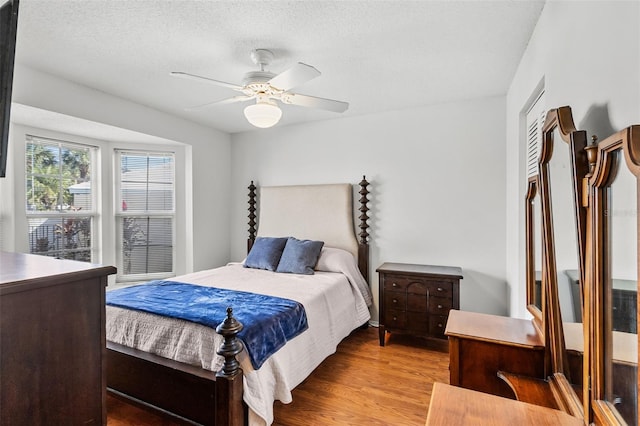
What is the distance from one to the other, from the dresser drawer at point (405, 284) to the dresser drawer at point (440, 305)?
12 cm

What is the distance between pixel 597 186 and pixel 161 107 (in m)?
3.84

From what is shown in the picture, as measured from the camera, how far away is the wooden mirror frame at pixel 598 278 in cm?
79

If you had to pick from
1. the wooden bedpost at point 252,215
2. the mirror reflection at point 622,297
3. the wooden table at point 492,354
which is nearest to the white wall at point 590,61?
the mirror reflection at point 622,297

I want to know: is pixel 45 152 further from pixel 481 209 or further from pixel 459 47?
pixel 481 209

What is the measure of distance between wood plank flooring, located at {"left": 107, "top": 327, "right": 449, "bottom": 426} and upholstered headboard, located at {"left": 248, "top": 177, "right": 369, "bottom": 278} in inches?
40.1

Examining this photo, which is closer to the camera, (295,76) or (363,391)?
(295,76)

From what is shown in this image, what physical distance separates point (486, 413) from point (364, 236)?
2763mm

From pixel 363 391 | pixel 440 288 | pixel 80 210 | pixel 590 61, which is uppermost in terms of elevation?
pixel 590 61

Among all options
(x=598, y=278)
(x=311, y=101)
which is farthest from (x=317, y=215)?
(x=598, y=278)

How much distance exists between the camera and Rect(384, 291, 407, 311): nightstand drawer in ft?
10.3

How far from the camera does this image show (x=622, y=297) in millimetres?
746

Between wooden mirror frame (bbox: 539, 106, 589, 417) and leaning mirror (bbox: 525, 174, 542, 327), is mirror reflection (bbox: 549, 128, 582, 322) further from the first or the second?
leaning mirror (bbox: 525, 174, 542, 327)

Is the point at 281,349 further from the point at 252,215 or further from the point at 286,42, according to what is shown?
the point at 252,215

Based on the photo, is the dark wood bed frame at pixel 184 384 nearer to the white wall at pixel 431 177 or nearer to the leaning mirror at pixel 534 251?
the leaning mirror at pixel 534 251
